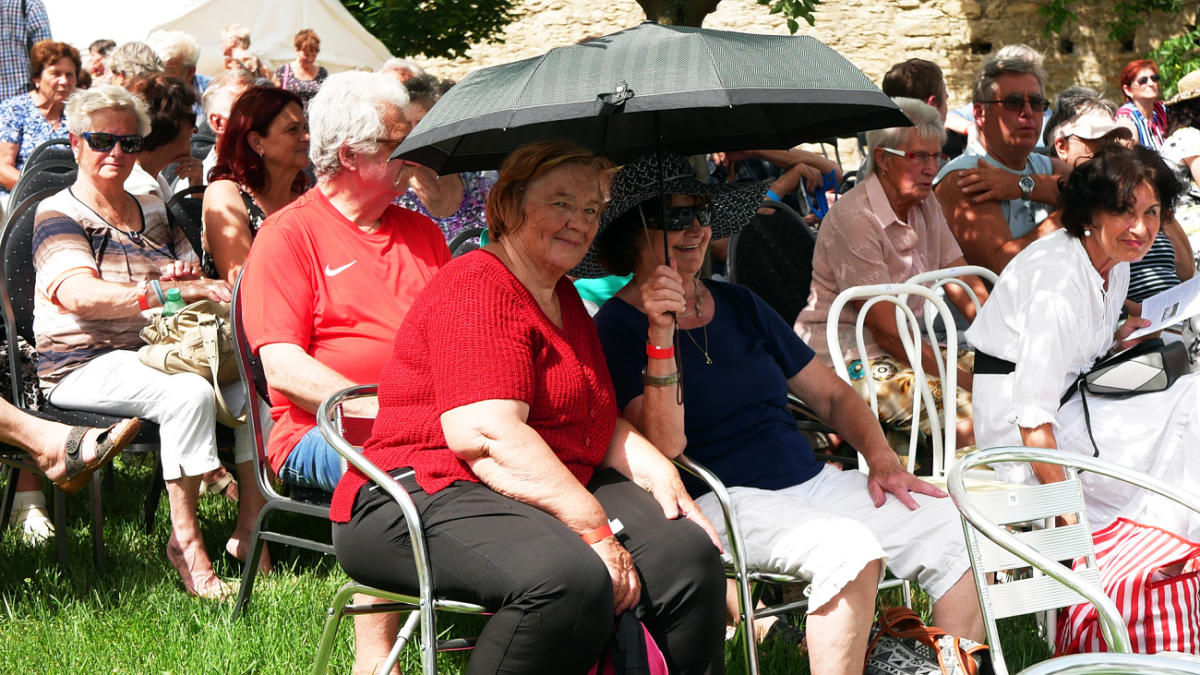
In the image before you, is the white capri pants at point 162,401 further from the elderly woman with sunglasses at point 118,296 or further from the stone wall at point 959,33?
the stone wall at point 959,33

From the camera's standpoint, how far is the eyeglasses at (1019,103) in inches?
219

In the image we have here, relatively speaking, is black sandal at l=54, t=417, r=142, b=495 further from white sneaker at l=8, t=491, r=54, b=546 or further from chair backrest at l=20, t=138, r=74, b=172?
chair backrest at l=20, t=138, r=74, b=172

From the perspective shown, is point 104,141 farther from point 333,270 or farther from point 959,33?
point 959,33

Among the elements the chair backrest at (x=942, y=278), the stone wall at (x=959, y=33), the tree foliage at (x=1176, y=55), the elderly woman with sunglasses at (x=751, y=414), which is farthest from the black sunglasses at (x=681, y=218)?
the stone wall at (x=959, y=33)

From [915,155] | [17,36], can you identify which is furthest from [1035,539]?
Answer: [17,36]

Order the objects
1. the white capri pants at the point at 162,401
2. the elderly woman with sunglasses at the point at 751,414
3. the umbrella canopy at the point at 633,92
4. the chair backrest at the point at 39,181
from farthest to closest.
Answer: the chair backrest at the point at 39,181, the white capri pants at the point at 162,401, the elderly woman with sunglasses at the point at 751,414, the umbrella canopy at the point at 633,92

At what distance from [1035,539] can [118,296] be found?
2.89 metres

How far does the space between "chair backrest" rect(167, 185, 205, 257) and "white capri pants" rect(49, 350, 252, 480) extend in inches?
23.4

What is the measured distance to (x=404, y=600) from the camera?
8.46 feet

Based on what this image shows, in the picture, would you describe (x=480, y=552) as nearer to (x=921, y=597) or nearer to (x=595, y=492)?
(x=595, y=492)

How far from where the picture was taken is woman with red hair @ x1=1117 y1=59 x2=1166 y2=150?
7.52m

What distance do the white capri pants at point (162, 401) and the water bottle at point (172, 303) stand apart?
186 mm

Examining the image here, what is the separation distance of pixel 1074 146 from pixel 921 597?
2.78 meters

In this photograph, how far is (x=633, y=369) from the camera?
3.04m
